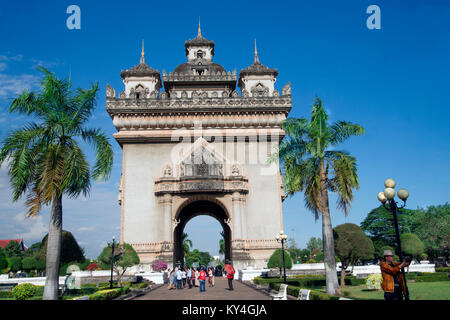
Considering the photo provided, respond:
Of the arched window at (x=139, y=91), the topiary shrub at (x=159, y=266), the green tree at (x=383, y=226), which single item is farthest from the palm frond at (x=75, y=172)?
the green tree at (x=383, y=226)

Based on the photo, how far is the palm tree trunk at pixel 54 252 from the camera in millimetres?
13430

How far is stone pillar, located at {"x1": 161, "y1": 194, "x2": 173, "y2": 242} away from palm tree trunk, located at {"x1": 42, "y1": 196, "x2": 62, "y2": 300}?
17.1m

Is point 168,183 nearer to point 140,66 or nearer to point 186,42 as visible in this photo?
point 140,66

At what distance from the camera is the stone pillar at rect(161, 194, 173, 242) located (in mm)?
31016

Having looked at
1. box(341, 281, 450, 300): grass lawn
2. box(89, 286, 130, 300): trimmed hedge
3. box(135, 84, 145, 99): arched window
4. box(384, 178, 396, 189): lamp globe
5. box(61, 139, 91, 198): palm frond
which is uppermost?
box(135, 84, 145, 99): arched window

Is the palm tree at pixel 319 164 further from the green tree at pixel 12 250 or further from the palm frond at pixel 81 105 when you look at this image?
the green tree at pixel 12 250

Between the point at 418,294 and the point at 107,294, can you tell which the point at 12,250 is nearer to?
the point at 107,294

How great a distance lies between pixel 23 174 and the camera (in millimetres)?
13672

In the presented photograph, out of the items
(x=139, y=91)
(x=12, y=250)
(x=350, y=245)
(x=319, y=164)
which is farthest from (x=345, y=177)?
(x=12, y=250)

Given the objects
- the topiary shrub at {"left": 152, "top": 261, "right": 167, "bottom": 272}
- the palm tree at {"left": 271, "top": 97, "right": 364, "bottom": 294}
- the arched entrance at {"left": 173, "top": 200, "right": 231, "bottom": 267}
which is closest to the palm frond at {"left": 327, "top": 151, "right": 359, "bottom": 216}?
the palm tree at {"left": 271, "top": 97, "right": 364, "bottom": 294}

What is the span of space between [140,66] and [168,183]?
13.5m

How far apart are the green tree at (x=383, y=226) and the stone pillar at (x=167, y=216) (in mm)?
37425

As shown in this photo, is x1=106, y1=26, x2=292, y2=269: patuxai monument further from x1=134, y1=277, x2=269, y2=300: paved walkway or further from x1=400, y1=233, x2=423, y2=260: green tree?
x1=400, y1=233, x2=423, y2=260: green tree
